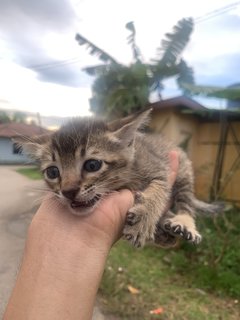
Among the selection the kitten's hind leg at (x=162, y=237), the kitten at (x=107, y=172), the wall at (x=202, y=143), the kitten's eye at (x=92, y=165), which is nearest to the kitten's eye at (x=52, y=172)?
the kitten at (x=107, y=172)

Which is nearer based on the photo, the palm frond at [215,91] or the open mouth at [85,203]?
the open mouth at [85,203]

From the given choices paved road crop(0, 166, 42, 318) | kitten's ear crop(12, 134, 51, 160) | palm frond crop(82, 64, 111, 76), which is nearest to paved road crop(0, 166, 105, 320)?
paved road crop(0, 166, 42, 318)

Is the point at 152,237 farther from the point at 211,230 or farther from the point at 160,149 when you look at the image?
the point at 211,230

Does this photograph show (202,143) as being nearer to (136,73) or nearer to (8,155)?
(136,73)

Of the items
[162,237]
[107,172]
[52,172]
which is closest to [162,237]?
[162,237]

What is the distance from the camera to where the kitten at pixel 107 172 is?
45.1 inches

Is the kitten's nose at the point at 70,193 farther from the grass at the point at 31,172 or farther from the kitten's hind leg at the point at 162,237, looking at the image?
the kitten's hind leg at the point at 162,237

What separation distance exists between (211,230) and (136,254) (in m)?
0.86

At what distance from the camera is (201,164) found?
476 centimetres

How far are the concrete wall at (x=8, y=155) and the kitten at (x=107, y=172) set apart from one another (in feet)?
0.29

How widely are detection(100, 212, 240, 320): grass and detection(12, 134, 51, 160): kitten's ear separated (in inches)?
61.2

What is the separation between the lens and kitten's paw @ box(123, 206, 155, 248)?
A: 121 cm

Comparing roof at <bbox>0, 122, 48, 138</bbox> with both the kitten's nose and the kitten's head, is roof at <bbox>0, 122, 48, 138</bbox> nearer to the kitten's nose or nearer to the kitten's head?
the kitten's head

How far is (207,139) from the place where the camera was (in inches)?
184
